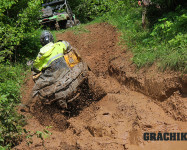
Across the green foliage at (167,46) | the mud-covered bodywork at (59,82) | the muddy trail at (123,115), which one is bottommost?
the muddy trail at (123,115)

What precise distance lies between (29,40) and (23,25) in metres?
1.02

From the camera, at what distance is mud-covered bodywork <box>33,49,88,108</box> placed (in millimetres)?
5371

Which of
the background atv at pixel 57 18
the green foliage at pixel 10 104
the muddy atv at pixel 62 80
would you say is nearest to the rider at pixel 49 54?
the muddy atv at pixel 62 80

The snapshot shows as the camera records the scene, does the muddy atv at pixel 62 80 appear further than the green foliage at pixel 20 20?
No

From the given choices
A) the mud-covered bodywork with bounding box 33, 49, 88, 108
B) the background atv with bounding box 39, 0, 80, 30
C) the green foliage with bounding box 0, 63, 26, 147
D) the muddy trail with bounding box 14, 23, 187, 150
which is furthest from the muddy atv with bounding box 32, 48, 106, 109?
the background atv with bounding box 39, 0, 80, 30

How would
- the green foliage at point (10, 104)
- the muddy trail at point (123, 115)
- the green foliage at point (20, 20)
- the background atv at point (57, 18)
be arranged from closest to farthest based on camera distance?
the green foliage at point (10, 104) < the muddy trail at point (123, 115) < the green foliage at point (20, 20) < the background atv at point (57, 18)

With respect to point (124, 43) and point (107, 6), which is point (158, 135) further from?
point (107, 6)

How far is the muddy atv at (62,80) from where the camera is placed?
17.6 ft

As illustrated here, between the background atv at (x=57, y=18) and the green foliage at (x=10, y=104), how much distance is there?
537 cm

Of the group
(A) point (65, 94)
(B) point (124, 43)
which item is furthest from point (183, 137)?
(B) point (124, 43)

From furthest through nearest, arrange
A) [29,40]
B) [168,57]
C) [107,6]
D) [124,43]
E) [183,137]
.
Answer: [107,6] < [29,40] < [124,43] < [168,57] < [183,137]

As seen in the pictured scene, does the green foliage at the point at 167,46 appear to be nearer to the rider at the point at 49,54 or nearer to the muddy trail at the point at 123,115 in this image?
the muddy trail at the point at 123,115

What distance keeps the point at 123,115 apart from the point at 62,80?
5.05 feet

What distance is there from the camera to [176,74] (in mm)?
5094
